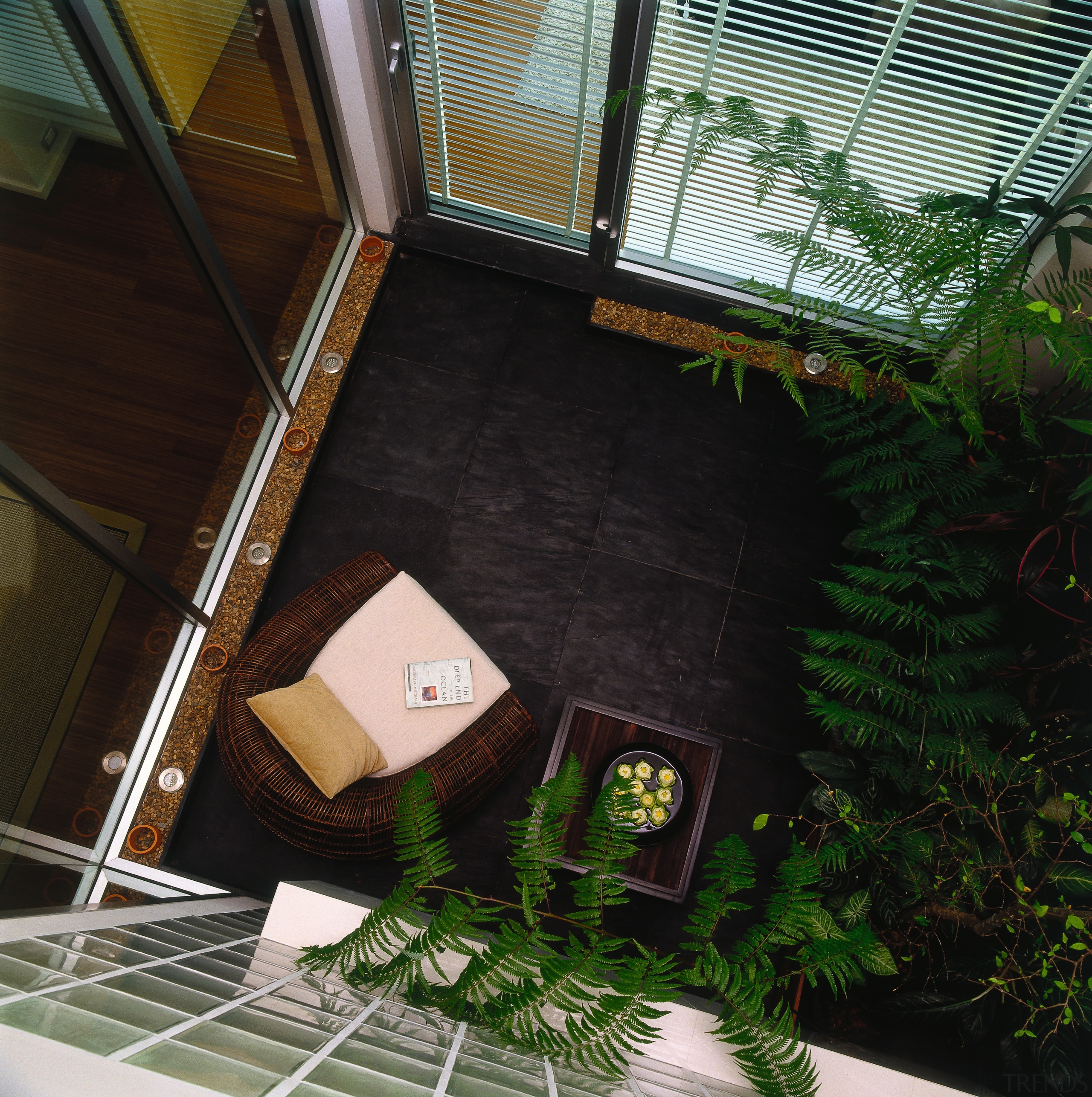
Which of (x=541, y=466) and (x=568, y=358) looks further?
(x=568, y=358)

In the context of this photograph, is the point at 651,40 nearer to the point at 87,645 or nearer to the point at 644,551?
the point at 644,551

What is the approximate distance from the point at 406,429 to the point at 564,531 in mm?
895

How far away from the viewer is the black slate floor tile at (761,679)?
345 cm

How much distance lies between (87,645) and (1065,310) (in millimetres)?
3577

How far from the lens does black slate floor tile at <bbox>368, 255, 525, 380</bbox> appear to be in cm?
391

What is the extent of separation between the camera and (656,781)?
2.94 m

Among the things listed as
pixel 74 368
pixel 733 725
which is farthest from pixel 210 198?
pixel 733 725

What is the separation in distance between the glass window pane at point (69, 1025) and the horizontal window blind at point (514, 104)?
10.6ft

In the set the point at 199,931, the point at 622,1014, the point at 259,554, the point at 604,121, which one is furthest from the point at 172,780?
the point at 604,121

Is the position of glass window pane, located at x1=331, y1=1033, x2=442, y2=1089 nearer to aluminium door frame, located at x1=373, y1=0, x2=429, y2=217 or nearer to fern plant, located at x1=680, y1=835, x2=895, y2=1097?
fern plant, located at x1=680, y1=835, x2=895, y2=1097

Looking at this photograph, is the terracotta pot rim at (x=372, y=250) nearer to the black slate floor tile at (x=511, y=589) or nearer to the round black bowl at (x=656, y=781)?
the black slate floor tile at (x=511, y=589)

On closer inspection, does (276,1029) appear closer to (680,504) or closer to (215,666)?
(215,666)

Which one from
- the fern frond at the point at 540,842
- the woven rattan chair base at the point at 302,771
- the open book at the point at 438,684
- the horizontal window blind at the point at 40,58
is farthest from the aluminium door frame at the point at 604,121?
the fern frond at the point at 540,842

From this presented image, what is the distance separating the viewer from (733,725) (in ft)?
11.3
